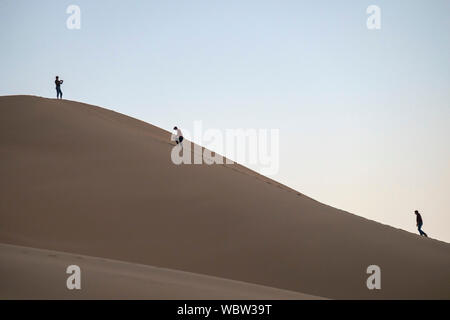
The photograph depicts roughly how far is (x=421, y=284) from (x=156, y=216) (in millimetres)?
6604

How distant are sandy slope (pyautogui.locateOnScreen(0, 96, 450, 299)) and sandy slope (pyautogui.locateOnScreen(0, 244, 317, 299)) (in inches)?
58.1

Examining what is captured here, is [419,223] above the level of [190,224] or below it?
above

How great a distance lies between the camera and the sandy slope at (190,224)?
10.5 meters

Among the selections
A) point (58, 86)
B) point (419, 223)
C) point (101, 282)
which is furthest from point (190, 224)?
point (58, 86)

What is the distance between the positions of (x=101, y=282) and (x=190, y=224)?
16.8 ft

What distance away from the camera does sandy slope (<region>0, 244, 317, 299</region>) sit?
247 inches

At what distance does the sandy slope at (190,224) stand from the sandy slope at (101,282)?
4.84 feet

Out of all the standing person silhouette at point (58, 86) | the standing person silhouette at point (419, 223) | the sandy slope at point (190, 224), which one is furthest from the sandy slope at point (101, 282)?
the standing person silhouette at point (58, 86)

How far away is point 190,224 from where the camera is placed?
1212 centimetres

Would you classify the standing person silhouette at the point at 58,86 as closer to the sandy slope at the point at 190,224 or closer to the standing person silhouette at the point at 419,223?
the sandy slope at the point at 190,224

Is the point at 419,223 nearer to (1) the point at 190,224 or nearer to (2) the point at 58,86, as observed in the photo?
(1) the point at 190,224

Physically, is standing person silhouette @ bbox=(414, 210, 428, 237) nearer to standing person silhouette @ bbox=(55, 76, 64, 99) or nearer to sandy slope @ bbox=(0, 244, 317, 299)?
sandy slope @ bbox=(0, 244, 317, 299)
